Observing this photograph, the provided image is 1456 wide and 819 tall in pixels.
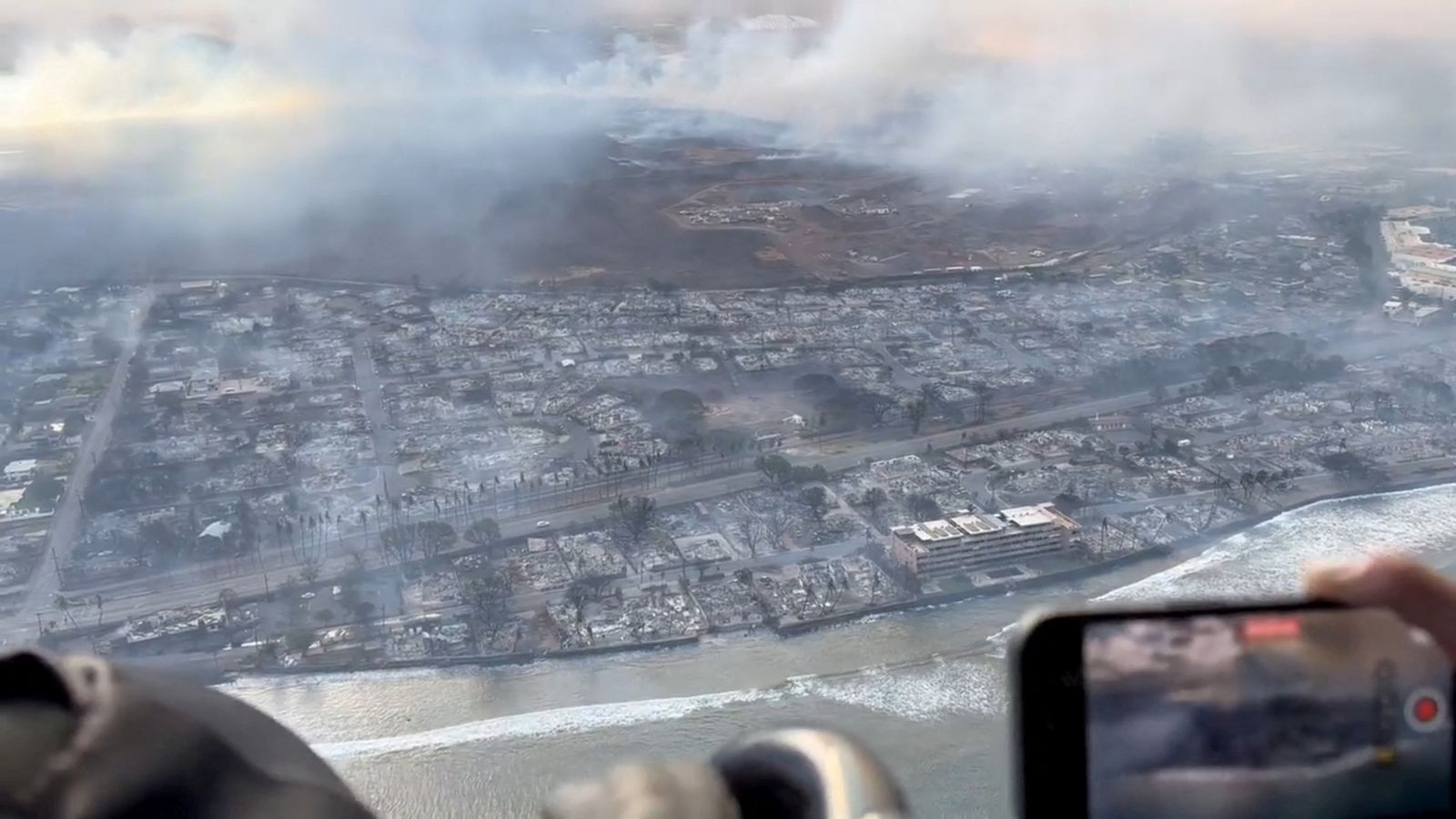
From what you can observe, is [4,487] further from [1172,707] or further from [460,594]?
[1172,707]

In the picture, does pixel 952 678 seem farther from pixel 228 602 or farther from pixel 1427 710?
Result: pixel 1427 710

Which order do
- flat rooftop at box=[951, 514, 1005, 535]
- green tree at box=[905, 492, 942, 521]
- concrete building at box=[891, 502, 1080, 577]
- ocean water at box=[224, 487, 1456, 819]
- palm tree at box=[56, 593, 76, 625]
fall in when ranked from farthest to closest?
green tree at box=[905, 492, 942, 521], flat rooftop at box=[951, 514, 1005, 535], concrete building at box=[891, 502, 1080, 577], palm tree at box=[56, 593, 76, 625], ocean water at box=[224, 487, 1456, 819]

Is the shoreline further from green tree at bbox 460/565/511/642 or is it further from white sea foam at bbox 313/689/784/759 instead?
white sea foam at bbox 313/689/784/759

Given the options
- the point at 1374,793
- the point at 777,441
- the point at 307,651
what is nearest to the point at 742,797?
the point at 1374,793

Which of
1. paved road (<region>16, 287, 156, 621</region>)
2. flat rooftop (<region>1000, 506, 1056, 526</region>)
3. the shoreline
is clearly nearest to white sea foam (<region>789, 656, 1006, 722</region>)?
the shoreline

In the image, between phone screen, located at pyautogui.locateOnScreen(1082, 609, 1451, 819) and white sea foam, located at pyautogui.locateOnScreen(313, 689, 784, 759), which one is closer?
phone screen, located at pyautogui.locateOnScreen(1082, 609, 1451, 819)

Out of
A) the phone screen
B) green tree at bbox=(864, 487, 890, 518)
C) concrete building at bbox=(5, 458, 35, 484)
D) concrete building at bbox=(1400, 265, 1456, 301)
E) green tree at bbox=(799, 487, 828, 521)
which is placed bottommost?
green tree at bbox=(799, 487, 828, 521)

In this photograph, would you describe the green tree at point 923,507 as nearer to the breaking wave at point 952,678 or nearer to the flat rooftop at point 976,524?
the flat rooftop at point 976,524
